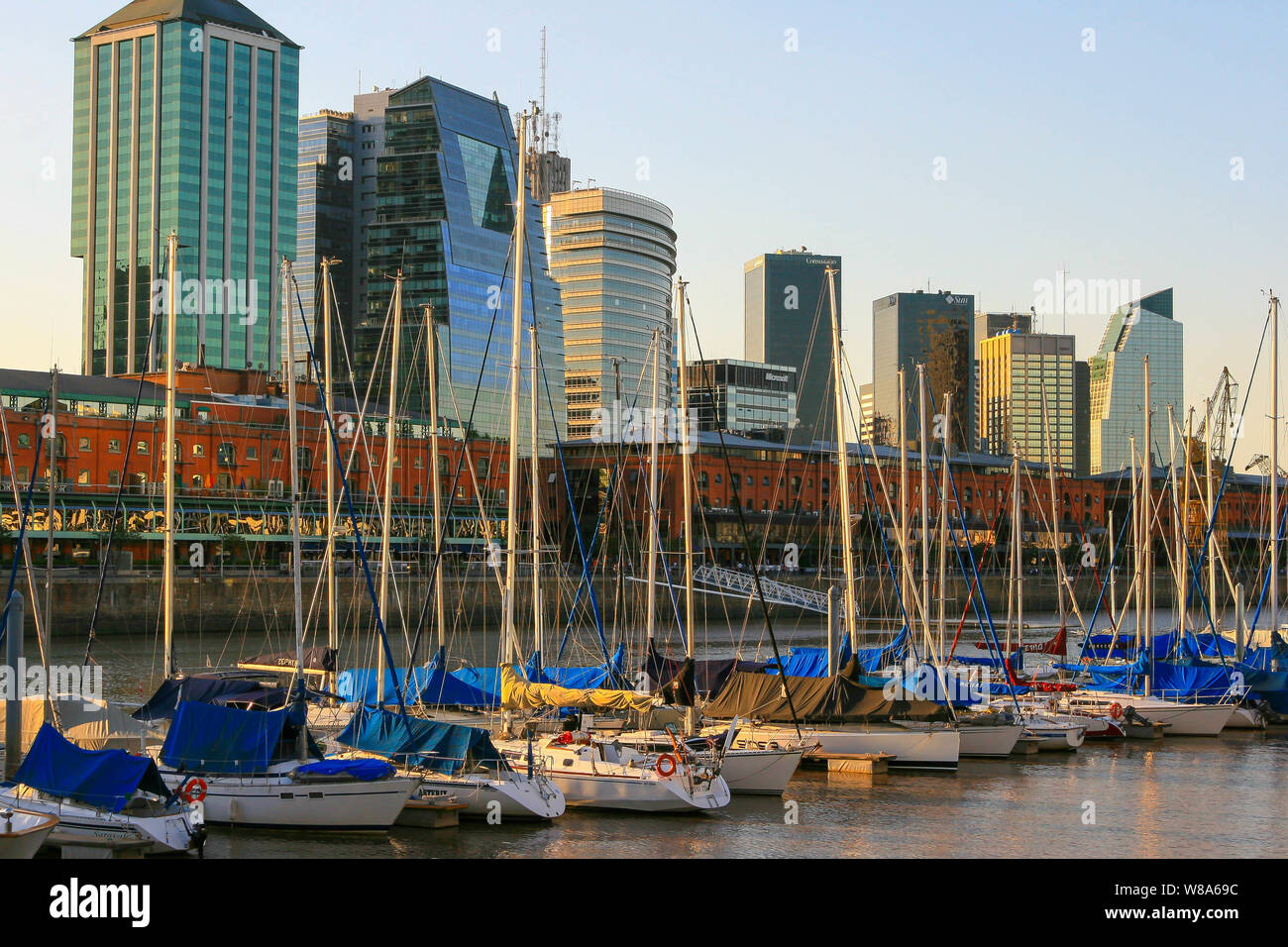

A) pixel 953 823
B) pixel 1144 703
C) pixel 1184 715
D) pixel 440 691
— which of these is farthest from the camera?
pixel 1144 703

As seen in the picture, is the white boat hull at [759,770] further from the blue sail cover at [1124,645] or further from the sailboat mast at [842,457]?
the blue sail cover at [1124,645]

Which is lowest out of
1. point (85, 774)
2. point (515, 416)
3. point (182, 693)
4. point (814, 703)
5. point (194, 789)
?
point (194, 789)

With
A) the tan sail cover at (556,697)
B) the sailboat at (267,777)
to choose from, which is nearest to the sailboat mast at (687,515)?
the tan sail cover at (556,697)

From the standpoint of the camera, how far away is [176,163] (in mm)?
190375

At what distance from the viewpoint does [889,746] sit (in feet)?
127

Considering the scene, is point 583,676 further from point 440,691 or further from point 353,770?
point 353,770

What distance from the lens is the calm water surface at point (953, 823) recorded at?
95.0ft

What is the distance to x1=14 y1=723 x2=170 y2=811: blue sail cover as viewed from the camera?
84.9 feet

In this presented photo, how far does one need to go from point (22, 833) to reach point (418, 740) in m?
9.46

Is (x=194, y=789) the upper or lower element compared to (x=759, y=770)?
upper

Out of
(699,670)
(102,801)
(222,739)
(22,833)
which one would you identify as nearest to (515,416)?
(222,739)

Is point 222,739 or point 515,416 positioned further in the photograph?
point 515,416

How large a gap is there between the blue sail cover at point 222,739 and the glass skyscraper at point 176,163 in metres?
166

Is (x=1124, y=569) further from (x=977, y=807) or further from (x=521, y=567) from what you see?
(x=977, y=807)
